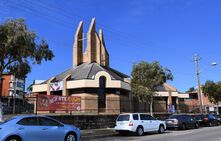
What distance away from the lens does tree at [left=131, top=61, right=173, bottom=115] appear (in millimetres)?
31766

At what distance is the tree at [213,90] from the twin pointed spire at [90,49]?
1944 centimetres

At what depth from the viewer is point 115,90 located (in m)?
48.0

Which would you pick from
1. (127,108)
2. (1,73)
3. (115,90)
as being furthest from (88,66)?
(1,73)

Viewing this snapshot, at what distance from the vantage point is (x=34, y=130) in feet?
42.3

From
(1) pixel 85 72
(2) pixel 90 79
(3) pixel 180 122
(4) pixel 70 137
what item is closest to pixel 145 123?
(3) pixel 180 122

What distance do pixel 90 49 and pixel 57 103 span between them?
32.3 meters

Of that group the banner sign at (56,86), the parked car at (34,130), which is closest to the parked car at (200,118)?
the parked car at (34,130)

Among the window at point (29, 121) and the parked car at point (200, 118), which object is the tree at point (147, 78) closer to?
the parked car at point (200, 118)

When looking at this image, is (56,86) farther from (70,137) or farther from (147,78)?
(70,137)

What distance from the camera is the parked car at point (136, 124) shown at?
21266 millimetres

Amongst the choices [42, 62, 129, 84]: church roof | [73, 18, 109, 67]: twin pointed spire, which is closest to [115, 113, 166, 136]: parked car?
[42, 62, 129, 84]: church roof

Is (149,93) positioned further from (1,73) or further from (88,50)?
(88,50)

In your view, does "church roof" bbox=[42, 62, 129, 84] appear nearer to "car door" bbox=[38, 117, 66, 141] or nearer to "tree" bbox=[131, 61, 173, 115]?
"tree" bbox=[131, 61, 173, 115]

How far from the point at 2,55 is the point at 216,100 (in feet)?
139
